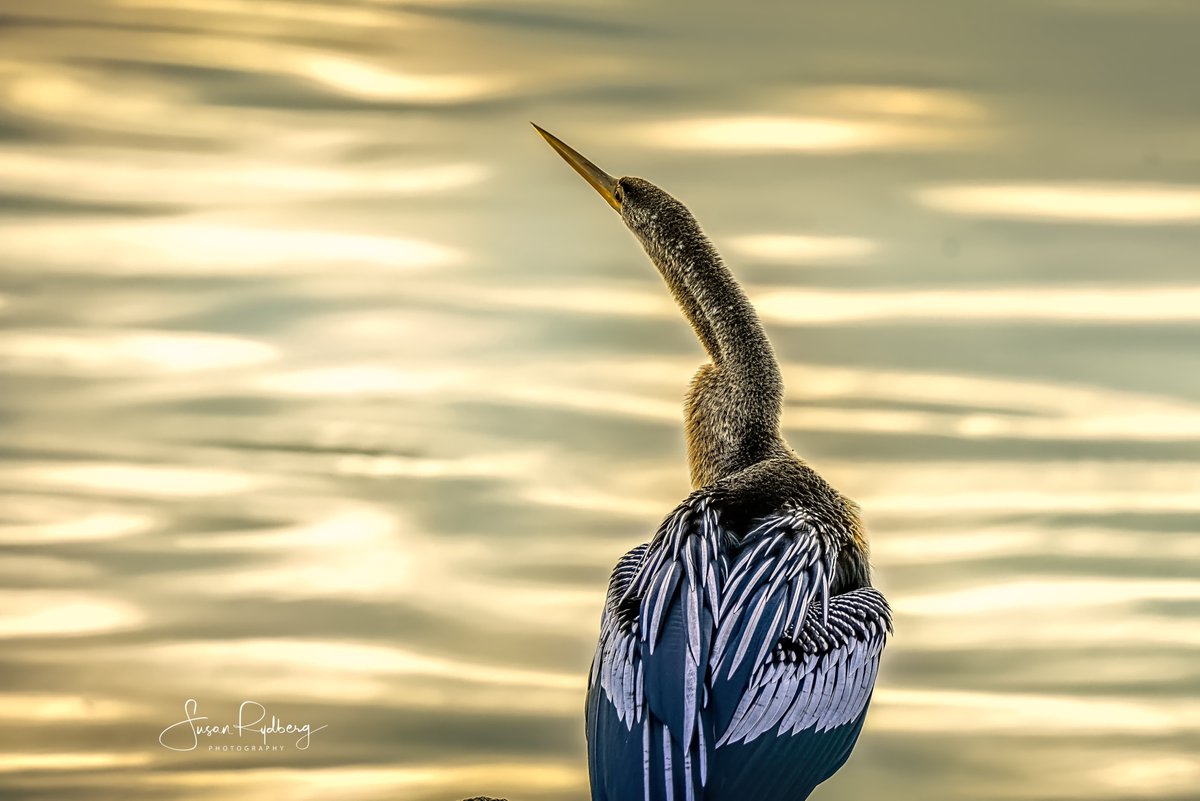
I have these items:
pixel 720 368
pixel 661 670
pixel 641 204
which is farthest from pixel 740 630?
pixel 641 204

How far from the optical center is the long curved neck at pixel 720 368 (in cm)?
671

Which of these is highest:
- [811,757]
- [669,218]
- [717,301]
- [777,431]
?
[669,218]

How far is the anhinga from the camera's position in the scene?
16.9 feet

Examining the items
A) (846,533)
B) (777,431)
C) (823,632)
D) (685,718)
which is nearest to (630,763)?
(685,718)

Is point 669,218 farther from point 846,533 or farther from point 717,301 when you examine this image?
point 846,533

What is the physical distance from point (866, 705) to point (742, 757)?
46.2 inches

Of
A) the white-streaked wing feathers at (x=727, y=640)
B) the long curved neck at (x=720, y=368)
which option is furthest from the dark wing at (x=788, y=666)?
the long curved neck at (x=720, y=368)

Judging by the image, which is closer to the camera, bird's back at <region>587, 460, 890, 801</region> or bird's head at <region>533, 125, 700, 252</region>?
bird's back at <region>587, 460, 890, 801</region>

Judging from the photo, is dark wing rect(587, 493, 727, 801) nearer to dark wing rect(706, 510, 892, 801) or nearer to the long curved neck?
dark wing rect(706, 510, 892, 801)

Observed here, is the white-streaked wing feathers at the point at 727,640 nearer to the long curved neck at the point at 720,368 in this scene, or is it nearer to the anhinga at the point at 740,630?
the anhinga at the point at 740,630

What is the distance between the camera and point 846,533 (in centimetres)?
631

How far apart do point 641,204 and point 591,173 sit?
1.44ft

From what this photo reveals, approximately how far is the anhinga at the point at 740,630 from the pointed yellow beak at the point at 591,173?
4.14ft

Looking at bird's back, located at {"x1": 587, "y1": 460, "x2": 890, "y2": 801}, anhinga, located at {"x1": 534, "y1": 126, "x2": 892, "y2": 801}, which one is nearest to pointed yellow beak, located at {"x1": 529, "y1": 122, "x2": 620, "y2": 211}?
anhinga, located at {"x1": 534, "y1": 126, "x2": 892, "y2": 801}
